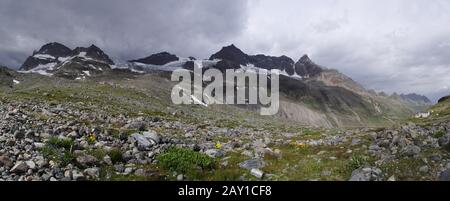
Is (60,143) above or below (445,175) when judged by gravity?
above

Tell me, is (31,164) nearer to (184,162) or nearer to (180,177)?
(180,177)

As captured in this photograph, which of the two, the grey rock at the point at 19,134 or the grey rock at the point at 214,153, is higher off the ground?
the grey rock at the point at 19,134

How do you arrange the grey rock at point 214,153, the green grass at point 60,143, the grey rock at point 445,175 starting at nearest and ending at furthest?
the grey rock at point 445,175
the green grass at point 60,143
the grey rock at point 214,153

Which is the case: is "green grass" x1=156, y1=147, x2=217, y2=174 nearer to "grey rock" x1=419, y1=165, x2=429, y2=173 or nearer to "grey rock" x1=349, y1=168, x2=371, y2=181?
"grey rock" x1=349, y1=168, x2=371, y2=181

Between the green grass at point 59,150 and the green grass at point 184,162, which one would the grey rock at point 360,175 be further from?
the green grass at point 59,150

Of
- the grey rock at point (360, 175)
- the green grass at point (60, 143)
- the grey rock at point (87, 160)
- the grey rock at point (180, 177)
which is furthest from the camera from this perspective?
the green grass at point (60, 143)

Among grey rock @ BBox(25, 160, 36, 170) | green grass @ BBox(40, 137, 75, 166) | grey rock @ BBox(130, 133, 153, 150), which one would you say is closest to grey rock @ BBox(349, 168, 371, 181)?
grey rock @ BBox(130, 133, 153, 150)

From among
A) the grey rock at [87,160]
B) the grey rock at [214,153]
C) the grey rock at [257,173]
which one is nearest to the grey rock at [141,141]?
the grey rock at [214,153]

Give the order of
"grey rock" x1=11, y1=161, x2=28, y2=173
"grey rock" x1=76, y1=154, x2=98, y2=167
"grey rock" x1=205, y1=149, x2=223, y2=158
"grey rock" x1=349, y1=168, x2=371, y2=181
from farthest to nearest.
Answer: "grey rock" x1=205, y1=149, x2=223, y2=158 < "grey rock" x1=76, y1=154, x2=98, y2=167 < "grey rock" x1=349, y1=168, x2=371, y2=181 < "grey rock" x1=11, y1=161, x2=28, y2=173

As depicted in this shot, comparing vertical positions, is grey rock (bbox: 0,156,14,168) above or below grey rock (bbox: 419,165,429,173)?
above

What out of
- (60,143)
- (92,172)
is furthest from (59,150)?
(92,172)
